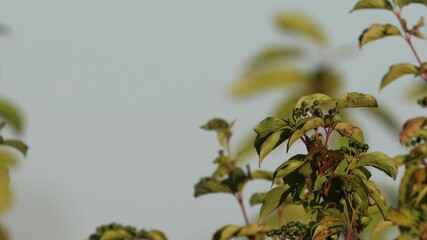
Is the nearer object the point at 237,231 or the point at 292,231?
the point at 292,231

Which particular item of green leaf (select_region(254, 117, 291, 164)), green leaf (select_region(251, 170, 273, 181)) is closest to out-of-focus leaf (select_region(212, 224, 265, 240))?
green leaf (select_region(251, 170, 273, 181))

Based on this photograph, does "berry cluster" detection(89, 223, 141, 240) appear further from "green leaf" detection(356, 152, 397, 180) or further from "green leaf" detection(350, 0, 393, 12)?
"green leaf" detection(350, 0, 393, 12)

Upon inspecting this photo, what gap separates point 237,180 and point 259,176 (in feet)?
0.57

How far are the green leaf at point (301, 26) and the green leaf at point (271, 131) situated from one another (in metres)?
16.8

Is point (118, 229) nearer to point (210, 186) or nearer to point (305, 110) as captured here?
point (210, 186)

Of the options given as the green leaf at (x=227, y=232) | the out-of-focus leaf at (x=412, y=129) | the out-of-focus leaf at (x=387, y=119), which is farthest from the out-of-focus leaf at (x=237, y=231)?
the out-of-focus leaf at (x=387, y=119)

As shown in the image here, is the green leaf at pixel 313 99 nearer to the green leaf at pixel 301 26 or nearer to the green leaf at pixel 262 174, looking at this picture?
the green leaf at pixel 262 174

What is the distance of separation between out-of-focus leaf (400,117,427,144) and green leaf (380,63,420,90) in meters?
0.25

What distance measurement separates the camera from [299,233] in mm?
3645

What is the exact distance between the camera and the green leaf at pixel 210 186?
5133 millimetres

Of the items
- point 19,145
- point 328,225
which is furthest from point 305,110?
Answer: point 19,145

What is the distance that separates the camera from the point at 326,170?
12.0ft

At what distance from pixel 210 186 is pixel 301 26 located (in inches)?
619

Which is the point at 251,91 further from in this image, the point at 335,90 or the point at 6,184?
the point at 6,184
